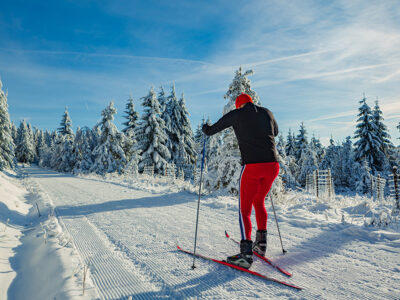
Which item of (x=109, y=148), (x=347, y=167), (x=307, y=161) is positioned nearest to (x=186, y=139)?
(x=109, y=148)

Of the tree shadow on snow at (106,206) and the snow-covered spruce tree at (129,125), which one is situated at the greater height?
the snow-covered spruce tree at (129,125)

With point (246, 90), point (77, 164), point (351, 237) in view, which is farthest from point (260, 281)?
point (77, 164)

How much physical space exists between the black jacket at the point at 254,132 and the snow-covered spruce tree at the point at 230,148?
666cm

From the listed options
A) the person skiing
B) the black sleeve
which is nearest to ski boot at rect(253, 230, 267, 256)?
the person skiing

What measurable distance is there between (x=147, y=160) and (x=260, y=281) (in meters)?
21.3

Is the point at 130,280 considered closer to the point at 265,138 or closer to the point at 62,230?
the point at 265,138

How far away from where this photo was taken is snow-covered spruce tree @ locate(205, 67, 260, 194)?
9.70 meters

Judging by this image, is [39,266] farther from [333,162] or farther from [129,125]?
[333,162]

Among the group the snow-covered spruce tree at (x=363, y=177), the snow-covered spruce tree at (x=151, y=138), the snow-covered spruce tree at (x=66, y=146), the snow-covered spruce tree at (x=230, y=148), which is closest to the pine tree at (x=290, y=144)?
the snow-covered spruce tree at (x=363, y=177)

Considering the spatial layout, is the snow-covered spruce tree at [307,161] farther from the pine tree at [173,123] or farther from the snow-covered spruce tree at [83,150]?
the snow-covered spruce tree at [83,150]

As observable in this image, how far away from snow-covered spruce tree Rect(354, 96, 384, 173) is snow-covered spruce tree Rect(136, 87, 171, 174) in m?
23.8

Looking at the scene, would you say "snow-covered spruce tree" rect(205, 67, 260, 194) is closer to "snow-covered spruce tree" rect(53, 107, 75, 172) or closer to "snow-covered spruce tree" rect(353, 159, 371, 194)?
"snow-covered spruce tree" rect(353, 159, 371, 194)

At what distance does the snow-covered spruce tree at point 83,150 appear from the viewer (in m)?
36.8

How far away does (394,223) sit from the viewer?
4285 mm
